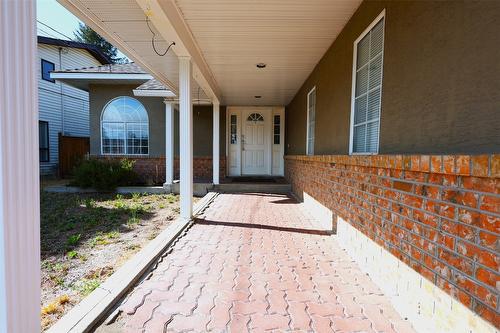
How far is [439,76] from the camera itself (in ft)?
6.51

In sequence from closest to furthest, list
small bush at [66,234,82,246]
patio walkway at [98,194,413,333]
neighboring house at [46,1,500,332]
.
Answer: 1. neighboring house at [46,1,500,332]
2. patio walkway at [98,194,413,333]
3. small bush at [66,234,82,246]

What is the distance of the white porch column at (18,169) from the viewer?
1147 millimetres

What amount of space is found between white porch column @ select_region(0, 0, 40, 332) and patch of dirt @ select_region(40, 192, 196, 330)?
1166 millimetres

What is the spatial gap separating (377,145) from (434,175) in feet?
4.23

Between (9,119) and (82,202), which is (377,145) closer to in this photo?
(9,119)

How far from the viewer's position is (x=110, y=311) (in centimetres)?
206

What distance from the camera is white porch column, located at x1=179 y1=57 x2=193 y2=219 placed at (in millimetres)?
4487

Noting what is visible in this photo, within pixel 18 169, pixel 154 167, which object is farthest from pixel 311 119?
pixel 154 167

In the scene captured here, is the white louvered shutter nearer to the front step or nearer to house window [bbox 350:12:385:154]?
house window [bbox 350:12:385:154]

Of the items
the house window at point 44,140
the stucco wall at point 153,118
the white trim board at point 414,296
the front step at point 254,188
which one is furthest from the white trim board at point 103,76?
the white trim board at point 414,296

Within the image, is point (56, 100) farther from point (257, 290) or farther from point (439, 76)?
point (439, 76)

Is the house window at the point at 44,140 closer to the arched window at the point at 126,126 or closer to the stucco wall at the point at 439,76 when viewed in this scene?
the arched window at the point at 126,126

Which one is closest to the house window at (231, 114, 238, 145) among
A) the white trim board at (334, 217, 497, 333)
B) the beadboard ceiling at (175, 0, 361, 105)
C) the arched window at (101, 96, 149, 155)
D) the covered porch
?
the covered porch

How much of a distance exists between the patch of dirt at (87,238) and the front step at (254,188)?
4.79ft
